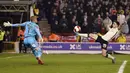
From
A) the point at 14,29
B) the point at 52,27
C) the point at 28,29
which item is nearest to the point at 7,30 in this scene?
the point at 14,29

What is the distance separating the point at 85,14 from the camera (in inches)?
1299

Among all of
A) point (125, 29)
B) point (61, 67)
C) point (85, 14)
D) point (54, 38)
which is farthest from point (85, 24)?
point (61, 67)

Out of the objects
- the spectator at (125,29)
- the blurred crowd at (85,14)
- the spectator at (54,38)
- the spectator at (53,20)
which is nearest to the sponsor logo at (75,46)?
the spectator at (54,38)

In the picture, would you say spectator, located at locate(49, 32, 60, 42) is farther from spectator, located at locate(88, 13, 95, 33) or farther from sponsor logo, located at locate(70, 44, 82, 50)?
spectator, located at locate(88, 13, 95, 33)

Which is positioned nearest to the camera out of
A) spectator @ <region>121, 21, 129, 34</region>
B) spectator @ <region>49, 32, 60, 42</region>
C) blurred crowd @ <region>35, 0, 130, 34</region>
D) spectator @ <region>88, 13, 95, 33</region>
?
spectator @ <region>49, 32, 60, 42</region>

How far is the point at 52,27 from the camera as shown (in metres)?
34.3

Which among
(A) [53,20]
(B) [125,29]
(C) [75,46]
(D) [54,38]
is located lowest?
(C) [75,46]

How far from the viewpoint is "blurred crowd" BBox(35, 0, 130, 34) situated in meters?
32.6

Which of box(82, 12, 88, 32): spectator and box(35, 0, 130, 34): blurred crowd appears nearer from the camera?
box(82, 12, 88, 32): spectator

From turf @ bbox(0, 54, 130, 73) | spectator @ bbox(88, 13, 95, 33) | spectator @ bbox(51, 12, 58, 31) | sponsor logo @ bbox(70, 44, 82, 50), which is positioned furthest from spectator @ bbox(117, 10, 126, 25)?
turf @ bbox(0, 54, 130, 73)

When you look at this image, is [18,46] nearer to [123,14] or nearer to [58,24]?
[58,24]

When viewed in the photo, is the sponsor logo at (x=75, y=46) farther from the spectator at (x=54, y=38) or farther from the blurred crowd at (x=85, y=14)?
the blurred crowd at (x=85, y=14)

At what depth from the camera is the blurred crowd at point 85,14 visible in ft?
107

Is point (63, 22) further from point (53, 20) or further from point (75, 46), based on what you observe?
point (75, 46)
